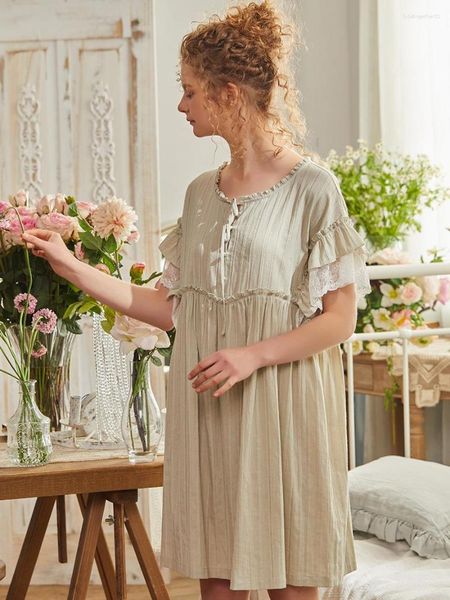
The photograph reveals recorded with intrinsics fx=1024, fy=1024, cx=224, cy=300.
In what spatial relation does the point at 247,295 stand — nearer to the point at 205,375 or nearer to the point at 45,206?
the point at 205,375

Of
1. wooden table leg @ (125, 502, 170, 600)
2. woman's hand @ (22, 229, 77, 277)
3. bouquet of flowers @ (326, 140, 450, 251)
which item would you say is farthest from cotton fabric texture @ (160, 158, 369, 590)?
bouquet of flowers @ (326, 140, 450, 251)

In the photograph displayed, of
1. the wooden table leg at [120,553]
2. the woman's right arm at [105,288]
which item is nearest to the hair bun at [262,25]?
the woman's right arm at [105,288]

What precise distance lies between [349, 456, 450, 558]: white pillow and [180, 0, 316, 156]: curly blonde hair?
1.04m

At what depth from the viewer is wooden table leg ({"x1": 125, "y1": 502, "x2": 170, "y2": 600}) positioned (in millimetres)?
2168

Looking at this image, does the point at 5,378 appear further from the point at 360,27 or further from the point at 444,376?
the point at 360,27

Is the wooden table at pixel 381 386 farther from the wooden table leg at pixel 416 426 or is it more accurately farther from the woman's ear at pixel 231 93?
the woman's ear at pixel 231 93

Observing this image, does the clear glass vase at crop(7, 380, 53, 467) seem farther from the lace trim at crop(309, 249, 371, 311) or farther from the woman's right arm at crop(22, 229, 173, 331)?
the lace trim at crop(309, 249, 371, 311)

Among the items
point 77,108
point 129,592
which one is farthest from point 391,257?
point 129,592

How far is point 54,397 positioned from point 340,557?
846 mm

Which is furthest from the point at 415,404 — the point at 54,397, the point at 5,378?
the point at 54,397

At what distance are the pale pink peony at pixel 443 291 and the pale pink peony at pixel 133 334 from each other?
6.79 feet

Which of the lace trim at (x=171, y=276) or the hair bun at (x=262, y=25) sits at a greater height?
the hair bun at (x=262, y=25)

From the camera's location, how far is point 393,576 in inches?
88.1

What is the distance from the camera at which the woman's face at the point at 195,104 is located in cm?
180
